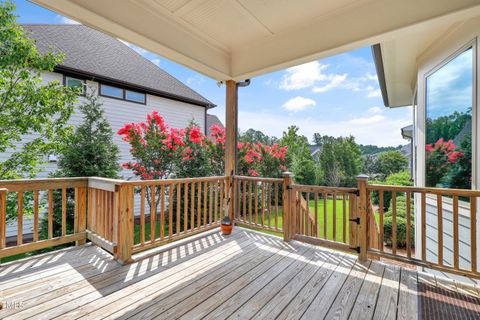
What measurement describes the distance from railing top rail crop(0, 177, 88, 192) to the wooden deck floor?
831mm

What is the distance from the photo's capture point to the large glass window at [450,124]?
254 centimetres

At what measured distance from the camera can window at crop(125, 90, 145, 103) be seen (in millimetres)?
7047

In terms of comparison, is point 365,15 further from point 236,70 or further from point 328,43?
point 236,70

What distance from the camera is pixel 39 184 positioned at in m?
2.80

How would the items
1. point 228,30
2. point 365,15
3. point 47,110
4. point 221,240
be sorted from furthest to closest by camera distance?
point 47,110, point 221,240, point 228,30, point 365,15

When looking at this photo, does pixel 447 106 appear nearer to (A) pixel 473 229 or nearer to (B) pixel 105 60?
(A) pixel 473 229

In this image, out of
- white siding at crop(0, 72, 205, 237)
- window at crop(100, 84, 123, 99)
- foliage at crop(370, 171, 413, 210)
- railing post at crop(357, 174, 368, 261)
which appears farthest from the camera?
foliage at crop(370, 171, 413, 210)

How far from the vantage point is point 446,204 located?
2850 millimetres

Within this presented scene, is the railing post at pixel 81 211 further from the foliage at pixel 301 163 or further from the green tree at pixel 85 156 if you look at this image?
the foliage at pixel 301 163

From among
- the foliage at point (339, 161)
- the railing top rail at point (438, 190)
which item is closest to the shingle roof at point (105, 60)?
the foliage at point (339, 161)

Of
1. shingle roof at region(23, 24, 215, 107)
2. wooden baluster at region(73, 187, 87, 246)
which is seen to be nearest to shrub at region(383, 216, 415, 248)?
wooden baluster at region(73, 187, 87, 246)

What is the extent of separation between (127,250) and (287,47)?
335 centimetres

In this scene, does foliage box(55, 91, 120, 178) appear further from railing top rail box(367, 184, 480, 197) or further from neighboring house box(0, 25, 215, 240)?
railing top rail box(367, 184, 480, 197)

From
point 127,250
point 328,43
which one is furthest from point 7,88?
point 328,43
